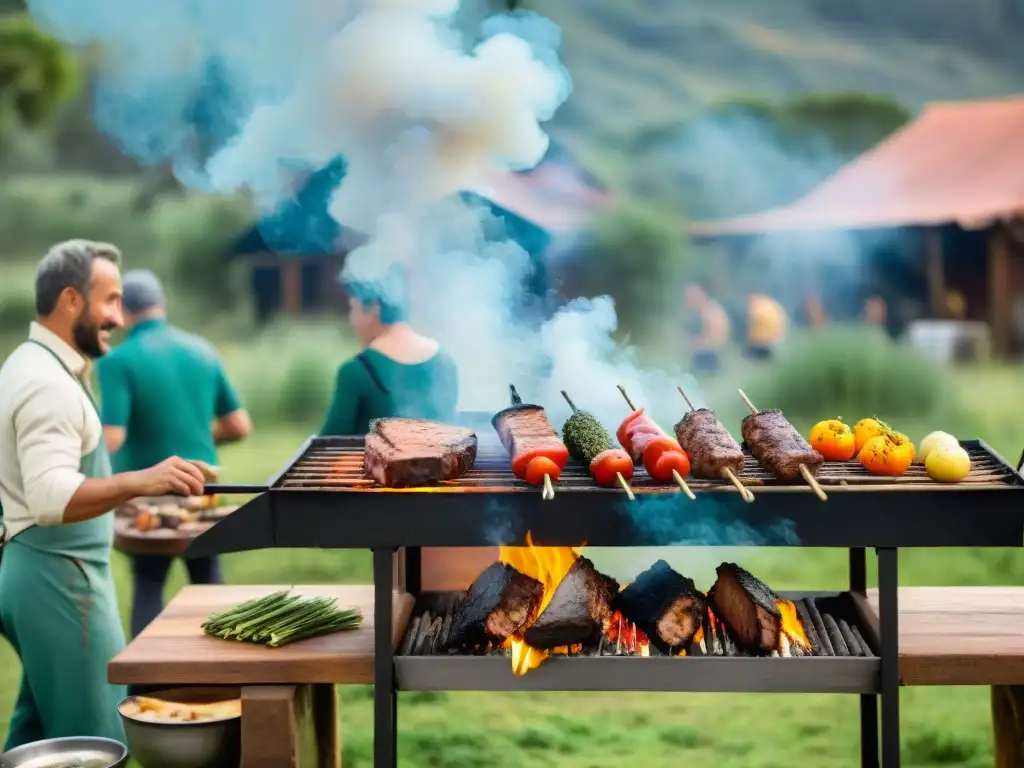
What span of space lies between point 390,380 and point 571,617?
6.33 feet

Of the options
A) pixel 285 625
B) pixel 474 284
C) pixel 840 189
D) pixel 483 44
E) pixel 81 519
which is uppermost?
pixel 840 189

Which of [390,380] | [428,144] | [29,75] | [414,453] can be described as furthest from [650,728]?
[29,75]

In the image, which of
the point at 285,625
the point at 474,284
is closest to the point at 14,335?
the point at 474,284

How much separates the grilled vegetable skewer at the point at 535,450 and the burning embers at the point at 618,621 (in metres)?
0.43

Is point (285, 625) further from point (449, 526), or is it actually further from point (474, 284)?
point (474, 284)

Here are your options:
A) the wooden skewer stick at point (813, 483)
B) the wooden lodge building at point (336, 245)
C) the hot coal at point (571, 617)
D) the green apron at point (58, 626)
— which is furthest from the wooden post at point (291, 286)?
the wooden skewer stick at point (813, 483)

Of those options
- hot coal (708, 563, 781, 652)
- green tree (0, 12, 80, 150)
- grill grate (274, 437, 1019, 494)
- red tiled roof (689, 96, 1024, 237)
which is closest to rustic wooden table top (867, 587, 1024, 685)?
hot coal (708, 563, 781, 652)

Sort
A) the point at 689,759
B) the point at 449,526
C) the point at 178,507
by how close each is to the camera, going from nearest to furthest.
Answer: the point at 449,526 < the point at 689,759 < the point at 178,507

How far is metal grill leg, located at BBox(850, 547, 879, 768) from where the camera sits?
14.2ft

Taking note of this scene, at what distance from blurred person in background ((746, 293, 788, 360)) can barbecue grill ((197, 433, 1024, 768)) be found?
12830 millimetres

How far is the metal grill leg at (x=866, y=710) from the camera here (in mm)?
4328

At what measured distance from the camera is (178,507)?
5902mm

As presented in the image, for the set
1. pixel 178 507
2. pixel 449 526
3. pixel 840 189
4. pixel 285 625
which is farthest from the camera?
pixel 840 189

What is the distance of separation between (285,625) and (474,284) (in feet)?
7.07
